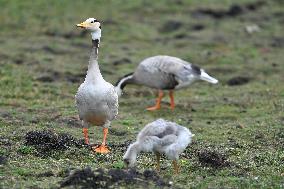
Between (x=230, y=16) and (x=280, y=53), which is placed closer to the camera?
(x=280, y=53)

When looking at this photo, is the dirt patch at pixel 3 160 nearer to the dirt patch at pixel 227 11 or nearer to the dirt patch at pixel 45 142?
the dirt patch at pixel 45 142

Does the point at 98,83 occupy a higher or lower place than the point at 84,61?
higher

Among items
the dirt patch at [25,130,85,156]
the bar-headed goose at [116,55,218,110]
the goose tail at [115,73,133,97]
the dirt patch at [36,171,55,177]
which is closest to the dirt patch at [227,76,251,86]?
the bar-headed goose at [116,55,218,110]

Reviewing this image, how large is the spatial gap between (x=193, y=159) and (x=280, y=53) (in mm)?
13468

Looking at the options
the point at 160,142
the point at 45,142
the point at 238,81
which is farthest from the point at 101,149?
the point at 238,81

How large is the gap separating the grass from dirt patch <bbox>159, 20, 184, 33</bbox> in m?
0.11

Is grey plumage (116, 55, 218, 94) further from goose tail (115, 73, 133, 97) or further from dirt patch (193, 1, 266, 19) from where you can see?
dirt patch (193, 1, 266, 19)

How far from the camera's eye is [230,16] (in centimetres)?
2919

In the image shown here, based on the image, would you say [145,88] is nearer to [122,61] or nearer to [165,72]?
[165,72]

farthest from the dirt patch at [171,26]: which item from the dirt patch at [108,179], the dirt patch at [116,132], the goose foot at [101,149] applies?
the dirt patch at [108,179]

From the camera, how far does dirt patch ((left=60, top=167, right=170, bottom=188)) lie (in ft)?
29.3

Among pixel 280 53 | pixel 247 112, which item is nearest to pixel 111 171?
pixel 247 112

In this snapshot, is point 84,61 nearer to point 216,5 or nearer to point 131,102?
point 131,102

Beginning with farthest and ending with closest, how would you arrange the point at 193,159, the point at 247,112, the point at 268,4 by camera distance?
the point at 268,4 < the point at 247,112 < the point at 193,159
